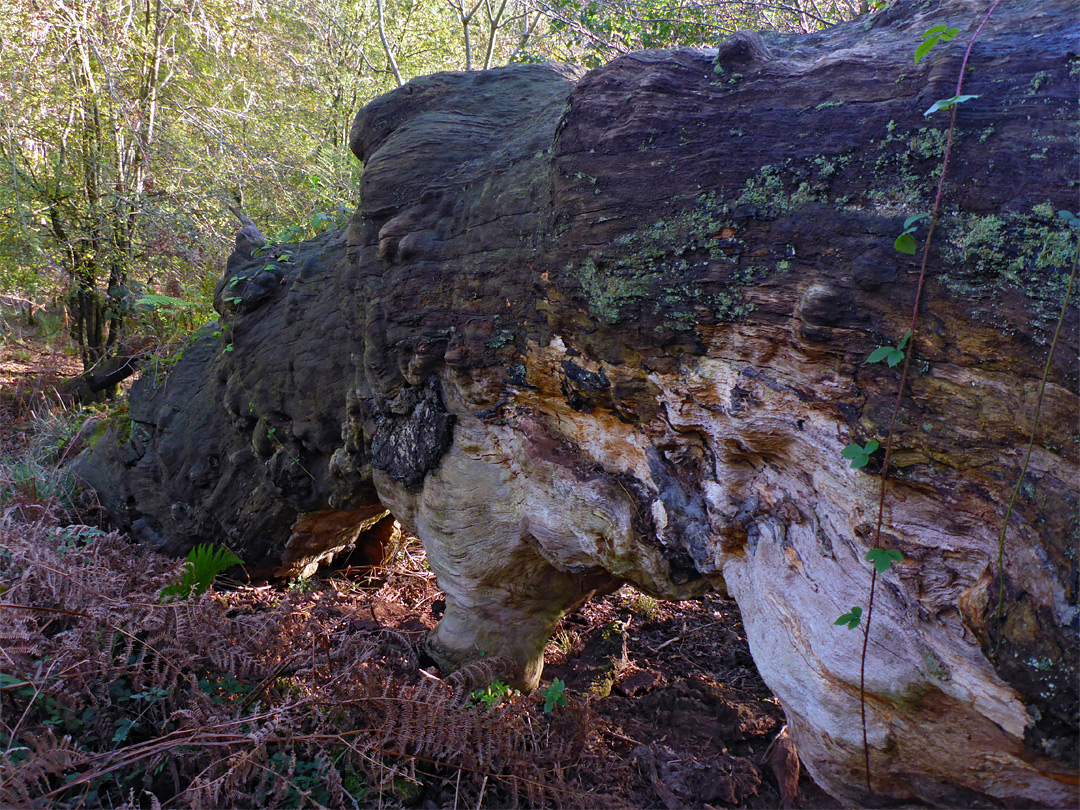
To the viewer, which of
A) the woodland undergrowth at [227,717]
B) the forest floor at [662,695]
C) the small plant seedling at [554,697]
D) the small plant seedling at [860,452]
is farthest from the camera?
the small plant seedling at [554,697]

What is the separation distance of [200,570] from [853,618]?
372cm

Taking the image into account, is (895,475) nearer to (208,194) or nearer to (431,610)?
(431,610)

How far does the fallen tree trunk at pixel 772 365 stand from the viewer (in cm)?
174

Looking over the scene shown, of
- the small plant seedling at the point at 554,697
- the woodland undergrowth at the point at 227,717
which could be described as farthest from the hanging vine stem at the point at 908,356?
the small plant seedling at the point at 554,697

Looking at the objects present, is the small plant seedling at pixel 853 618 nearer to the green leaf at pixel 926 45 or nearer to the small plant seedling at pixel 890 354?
the small plant seedling at pixel 890 354

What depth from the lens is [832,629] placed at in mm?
2107

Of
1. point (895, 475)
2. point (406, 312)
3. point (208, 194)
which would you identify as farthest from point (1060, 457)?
point (208, 194)

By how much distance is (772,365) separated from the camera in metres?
2.17

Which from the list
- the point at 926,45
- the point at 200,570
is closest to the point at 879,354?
the point at 926,45

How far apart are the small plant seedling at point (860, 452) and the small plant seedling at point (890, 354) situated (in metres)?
0.23

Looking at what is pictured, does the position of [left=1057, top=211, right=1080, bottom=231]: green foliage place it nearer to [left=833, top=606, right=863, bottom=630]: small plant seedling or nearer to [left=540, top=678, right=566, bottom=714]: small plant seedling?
[left=833, top=606, right=863, bottom=630]: small plant seedling

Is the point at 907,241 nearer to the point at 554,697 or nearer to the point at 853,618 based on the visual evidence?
the point at 853,618

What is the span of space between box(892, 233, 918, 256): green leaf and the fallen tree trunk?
10 centimetres

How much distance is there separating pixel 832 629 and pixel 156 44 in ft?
32.6
